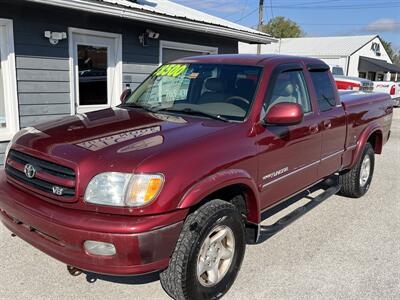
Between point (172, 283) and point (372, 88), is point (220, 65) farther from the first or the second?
point (372, 88)

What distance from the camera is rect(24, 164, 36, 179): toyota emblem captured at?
3.01 metres

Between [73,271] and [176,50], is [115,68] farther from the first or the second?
[73,271]

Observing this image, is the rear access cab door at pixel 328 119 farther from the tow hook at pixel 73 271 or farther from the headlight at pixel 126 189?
the tow hook at pixel 73 271

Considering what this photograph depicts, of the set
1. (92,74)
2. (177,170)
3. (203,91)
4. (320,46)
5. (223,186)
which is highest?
(320,46)

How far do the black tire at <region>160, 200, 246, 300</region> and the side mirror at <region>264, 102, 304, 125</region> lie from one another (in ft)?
2.85

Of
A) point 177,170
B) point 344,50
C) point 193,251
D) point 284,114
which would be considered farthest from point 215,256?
point 344,50

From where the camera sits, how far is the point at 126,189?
2639 mm

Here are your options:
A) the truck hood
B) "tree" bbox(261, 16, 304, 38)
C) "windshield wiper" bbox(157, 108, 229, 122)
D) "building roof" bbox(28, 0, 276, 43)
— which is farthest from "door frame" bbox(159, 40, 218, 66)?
"tree" bbox(261, 16, 304, 38)

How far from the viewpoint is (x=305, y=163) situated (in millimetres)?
4258

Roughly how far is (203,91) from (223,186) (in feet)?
4.17

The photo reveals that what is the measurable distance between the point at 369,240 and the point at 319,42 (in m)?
38.9

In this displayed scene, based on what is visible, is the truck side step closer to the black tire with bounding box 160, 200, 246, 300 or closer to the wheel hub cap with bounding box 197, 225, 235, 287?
the wheel hub cap with bounding box 197, 225, 235, 287

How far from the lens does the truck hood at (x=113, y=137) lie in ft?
9.02

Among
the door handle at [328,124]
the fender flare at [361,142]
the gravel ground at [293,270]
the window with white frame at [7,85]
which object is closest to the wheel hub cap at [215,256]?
the gravel ground at [293,270]
